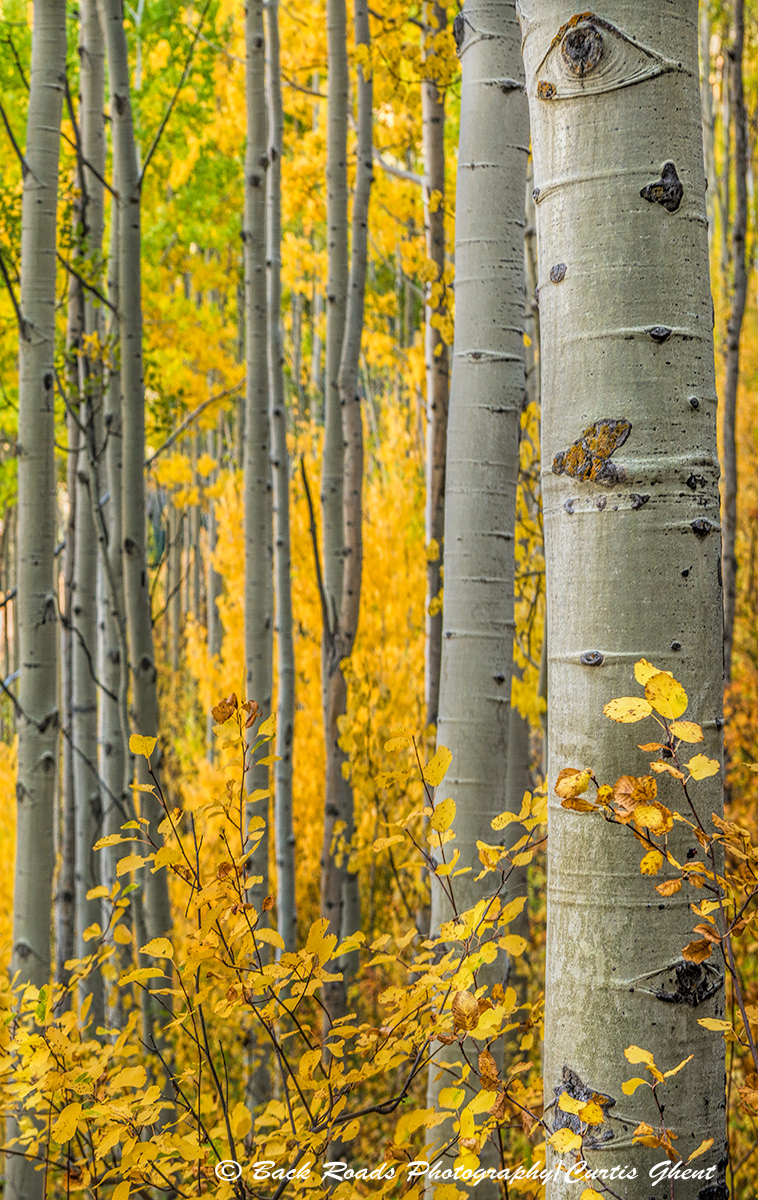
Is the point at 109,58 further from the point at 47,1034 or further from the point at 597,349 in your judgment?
the point at 47,1034

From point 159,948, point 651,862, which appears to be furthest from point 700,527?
point 159,948

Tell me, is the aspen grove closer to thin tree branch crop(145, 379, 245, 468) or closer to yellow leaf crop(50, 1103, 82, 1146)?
yellow leaf crop(50, 1103, 82, 1146)

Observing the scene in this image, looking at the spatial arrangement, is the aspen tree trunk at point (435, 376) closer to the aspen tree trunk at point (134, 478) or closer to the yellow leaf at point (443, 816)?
the aspen tree trunk at point (134, 478)

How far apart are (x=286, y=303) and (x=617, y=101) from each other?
1406 centimetres

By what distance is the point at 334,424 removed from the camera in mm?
3340

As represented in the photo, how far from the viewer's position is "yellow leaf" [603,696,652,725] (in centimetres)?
79

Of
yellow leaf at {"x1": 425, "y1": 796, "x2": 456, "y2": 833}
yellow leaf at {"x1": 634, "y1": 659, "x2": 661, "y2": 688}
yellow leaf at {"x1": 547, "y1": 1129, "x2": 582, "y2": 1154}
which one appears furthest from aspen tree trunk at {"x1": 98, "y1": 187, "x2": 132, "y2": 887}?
yellow leaf at {"x1": 634, "y1": 659, "x2": 661, "y2": 688}

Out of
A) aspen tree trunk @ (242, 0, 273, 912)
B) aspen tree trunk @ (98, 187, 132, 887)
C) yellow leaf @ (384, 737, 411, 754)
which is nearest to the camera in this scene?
yellow leaf @ (384, 737, 411, 754)

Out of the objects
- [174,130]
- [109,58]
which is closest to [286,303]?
[174,130]

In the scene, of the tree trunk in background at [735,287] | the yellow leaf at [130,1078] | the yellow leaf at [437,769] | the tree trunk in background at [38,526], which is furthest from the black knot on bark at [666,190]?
the tree trunk in background at [735,287]

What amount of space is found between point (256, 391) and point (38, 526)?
1340 millimetres

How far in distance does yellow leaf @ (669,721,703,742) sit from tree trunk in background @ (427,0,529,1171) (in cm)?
91

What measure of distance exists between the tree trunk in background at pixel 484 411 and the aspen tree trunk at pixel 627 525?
0.82m

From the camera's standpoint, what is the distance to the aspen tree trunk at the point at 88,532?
3.29 m
